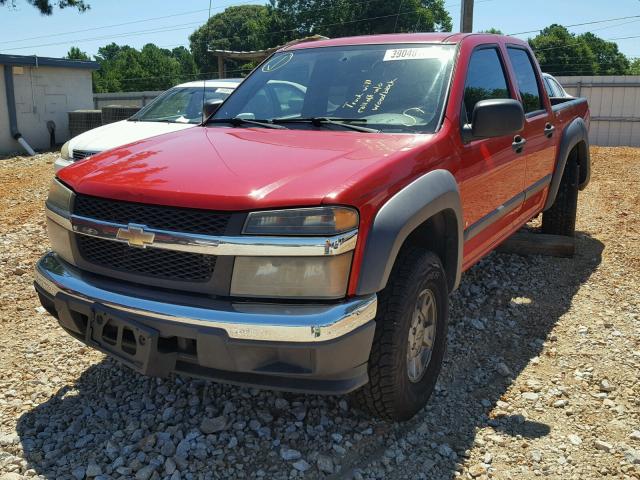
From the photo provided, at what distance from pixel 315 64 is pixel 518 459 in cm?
260

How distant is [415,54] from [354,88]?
1.39 feet

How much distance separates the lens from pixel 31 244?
20.1 ft

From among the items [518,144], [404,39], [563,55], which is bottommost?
[518,144]

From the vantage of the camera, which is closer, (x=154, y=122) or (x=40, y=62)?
(x=154, y=122)

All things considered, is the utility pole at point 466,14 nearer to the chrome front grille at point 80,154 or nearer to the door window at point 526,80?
the door window at point 526,80

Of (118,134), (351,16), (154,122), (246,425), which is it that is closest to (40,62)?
(154,122)

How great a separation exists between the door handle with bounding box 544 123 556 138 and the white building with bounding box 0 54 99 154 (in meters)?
12.8

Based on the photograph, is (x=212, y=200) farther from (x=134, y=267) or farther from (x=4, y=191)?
(x=4, y=191)

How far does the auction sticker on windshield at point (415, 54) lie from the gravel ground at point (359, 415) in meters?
1.79

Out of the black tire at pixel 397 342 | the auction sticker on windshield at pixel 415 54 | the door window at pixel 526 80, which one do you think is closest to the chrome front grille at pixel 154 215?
the black tire at pixel 397 342

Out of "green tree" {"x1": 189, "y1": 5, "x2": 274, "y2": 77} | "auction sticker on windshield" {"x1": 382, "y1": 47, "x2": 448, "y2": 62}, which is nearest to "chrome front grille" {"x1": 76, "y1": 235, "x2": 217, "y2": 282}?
"auction sticker on windshield" {"x1": 382, "y1": 47, "x2": 448, "y2": 62}

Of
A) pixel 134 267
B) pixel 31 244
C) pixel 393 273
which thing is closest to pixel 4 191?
pixel 31 244

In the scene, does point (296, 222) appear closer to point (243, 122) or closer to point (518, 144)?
point (243, 122)

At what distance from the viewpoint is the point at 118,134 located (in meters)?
7.51
